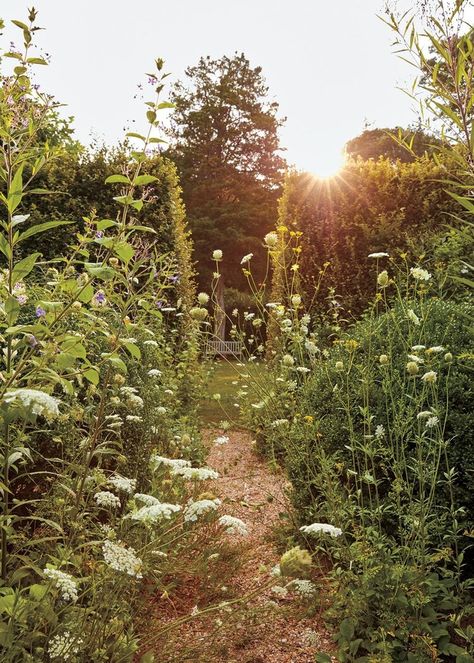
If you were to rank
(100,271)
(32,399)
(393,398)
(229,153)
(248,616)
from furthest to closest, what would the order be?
(229,153) → (393,398) → (248,616) → (100,271) → (32,399)

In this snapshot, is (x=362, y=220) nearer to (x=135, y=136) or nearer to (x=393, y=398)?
(x=393, y=398)

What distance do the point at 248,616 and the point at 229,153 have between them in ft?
85.8

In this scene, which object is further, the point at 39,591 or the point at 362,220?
the point at 362,220

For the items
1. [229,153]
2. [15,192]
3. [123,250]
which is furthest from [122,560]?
[229,153]

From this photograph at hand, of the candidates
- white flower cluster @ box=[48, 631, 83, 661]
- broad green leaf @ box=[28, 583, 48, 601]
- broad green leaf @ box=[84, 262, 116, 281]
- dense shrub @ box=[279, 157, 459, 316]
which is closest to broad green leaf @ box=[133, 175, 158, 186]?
broad green leaf @ box=[84, 262, 116, 281]

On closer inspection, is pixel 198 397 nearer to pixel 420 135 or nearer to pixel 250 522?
pixel 250 522

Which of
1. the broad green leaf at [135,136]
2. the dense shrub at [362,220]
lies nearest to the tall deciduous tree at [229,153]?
the dense shrub at [362,220]

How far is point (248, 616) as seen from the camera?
203 cm

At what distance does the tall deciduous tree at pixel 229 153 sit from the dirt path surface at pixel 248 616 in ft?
71.5

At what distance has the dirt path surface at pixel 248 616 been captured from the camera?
222 centimetres

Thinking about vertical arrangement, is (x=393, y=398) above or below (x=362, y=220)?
below

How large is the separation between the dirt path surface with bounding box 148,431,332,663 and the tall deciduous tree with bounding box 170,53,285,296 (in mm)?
21800

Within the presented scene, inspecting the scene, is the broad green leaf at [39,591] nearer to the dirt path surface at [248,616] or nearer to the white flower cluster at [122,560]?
the white flower cluster at [122,560]

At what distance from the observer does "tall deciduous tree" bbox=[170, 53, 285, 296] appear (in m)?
25.4
